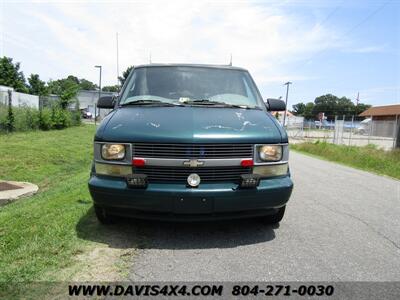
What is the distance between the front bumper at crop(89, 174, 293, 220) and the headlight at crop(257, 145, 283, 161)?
0.80 feet

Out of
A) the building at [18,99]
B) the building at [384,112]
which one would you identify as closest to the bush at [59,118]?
the building at [18,99]

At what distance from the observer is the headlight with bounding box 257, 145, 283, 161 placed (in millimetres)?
4027

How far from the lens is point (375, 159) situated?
15422mm

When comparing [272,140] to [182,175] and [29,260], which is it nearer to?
[182,175]

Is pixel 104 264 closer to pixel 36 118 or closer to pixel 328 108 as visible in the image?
pixel 36 118

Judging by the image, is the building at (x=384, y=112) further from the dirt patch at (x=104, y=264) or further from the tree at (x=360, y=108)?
the dirt patch at (x=104, y=264)

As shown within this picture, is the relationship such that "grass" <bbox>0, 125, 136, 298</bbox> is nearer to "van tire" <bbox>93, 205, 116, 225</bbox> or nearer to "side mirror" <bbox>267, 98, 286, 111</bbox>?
"van tire" <bbox>93, 205, 116, 225</bbox>

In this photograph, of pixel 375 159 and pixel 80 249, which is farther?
pixel 375 159

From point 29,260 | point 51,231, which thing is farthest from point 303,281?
point 51,231

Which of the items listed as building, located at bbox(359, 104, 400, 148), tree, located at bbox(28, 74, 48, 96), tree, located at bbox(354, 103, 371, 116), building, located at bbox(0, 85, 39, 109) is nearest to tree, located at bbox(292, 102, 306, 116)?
tree, located at bbox(354, 103, 371, 116)

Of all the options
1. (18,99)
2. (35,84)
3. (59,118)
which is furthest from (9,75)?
(59,118)

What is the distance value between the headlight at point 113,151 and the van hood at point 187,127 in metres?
0.07

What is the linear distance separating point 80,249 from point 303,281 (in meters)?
2.06

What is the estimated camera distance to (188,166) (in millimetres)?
3818
